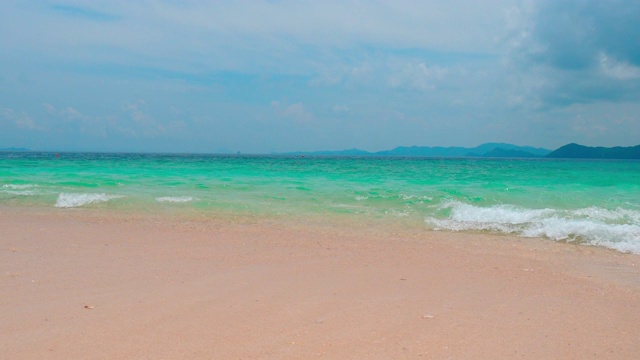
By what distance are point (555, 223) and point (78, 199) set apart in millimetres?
12646

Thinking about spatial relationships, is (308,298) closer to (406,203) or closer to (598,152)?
(406,203)

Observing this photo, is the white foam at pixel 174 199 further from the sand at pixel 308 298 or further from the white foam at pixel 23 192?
the sand at pixel 308 298

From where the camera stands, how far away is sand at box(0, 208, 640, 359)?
3852 millimetres

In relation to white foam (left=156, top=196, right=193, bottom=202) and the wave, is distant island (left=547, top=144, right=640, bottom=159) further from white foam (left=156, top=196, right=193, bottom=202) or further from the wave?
white foam (left=156, top=196, right=193, bottom=202)

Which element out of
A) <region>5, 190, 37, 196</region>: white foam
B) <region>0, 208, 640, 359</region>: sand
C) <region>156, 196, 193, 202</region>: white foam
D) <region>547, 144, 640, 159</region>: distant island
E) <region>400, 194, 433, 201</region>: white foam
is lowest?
<region>0, 208, 640, 359</region>: sand

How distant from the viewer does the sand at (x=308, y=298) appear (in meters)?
3.85

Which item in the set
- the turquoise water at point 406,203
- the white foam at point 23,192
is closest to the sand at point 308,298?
the turquoise water at point 406,203

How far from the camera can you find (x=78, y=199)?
14.2m

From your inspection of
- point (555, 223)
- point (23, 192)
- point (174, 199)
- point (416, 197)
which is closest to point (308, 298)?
point (555, 223)

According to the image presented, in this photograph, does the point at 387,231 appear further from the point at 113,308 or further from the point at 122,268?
the point at 113,308

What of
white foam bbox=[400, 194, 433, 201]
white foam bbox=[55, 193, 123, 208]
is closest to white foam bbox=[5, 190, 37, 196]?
white foam bbox=[55, 193, 123, 208]

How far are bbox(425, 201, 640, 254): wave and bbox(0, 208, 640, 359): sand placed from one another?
0.77 meters

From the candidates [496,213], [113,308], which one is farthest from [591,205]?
[113,308]

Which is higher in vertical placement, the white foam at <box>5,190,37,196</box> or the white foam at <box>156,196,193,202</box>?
the white foam at <box>156,196,193,202</box>
